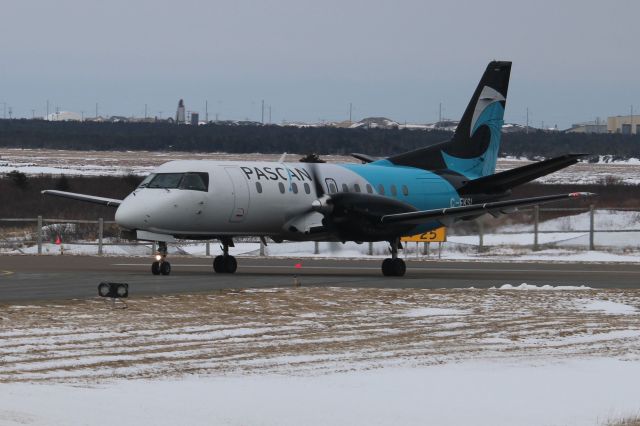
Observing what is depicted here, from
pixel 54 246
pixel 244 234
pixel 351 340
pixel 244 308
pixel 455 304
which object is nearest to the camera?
pixel 351 340

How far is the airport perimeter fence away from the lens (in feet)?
146

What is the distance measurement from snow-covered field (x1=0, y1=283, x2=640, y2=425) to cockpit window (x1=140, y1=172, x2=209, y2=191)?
7.03 m

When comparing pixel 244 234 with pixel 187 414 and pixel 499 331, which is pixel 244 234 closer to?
pixel 499 331

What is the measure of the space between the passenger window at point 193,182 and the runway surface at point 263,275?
2078 mm

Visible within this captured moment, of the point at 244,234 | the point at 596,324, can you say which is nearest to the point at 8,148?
the point at 244,234

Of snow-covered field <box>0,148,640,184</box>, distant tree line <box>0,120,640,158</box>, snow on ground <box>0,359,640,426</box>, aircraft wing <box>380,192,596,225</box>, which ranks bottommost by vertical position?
snow on ground <box>0,359,640,426</box>

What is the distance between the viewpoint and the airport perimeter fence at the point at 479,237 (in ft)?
146

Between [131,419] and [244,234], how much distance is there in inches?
808

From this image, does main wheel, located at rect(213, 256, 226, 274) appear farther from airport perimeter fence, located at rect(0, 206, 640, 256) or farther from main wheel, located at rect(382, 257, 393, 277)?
airport perimeter fence, located at rect(0, 206, 640, 256)

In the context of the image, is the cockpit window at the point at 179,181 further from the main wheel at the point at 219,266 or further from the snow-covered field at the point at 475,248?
the snow-covered field at the point at 475,248

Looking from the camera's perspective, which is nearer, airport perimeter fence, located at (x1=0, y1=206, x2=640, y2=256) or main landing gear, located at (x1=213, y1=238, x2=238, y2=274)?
main landing gear, located at (x1=213, y1=238, x2=238, y2=274)

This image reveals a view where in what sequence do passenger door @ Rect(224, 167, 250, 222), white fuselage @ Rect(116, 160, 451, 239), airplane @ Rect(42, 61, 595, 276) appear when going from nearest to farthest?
white fuselage @ Rect(116, 160, 451, 239), airplane @ Rect(42, 61, 595, 276), passenger door @ Rect(224, 167, 250, 222)

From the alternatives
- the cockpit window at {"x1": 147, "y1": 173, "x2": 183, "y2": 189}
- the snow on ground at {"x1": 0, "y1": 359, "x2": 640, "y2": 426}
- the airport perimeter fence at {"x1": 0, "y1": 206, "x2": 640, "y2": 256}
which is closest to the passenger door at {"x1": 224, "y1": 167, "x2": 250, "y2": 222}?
the cockpit window at {"x1": 147, "y1": 173, "x2": 183, "y2": 189}

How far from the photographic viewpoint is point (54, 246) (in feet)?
145
